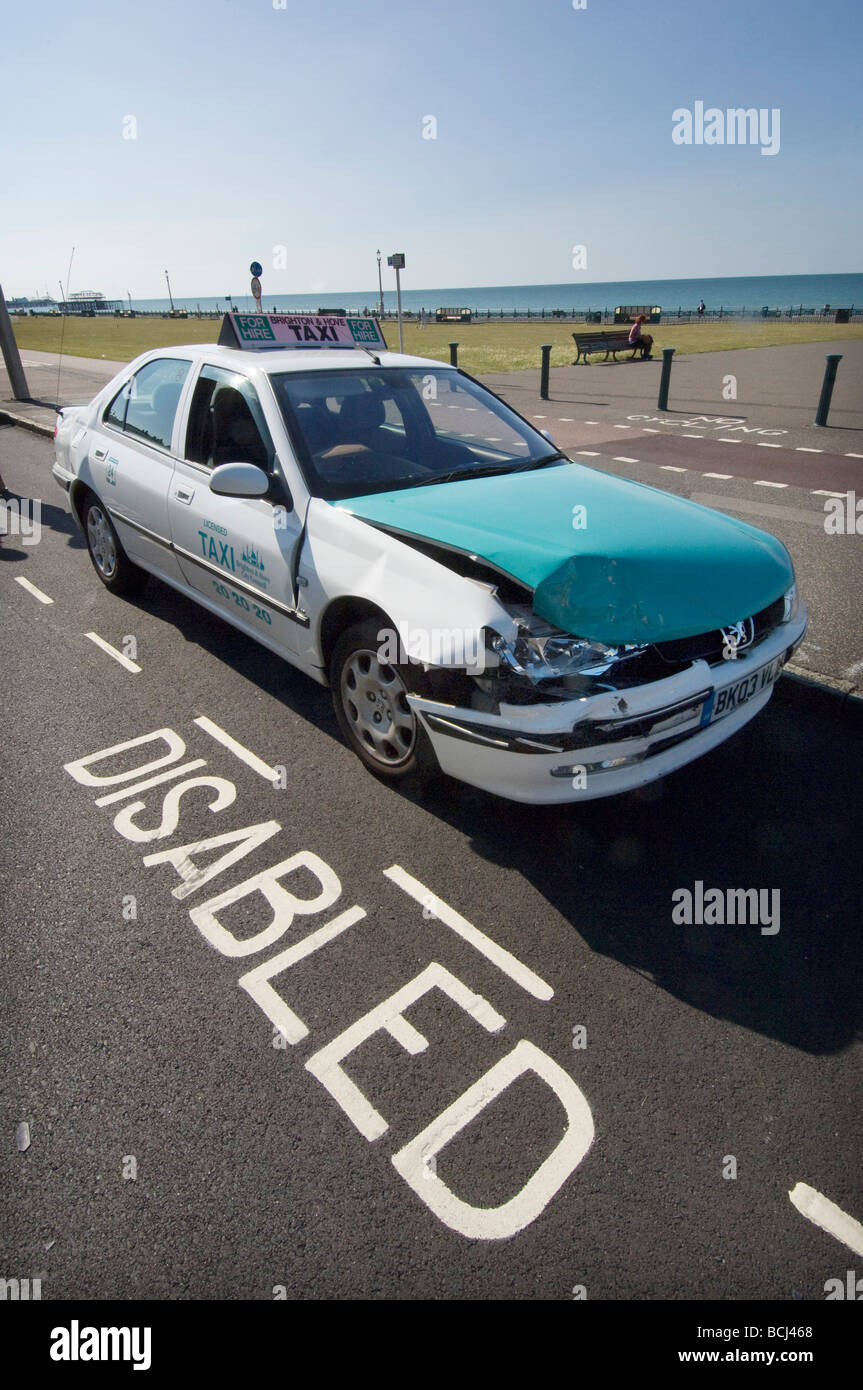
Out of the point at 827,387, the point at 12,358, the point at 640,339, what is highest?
the point at 640,339

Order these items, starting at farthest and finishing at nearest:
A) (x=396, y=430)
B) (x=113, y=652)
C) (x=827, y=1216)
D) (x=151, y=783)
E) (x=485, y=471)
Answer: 1. (x=113, y=652)
2. (x=396, y=430)
3. (x=485, y=471)
4. (x=151, y=783)
5. (x=827, y=1216)

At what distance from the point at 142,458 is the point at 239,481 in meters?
1.72

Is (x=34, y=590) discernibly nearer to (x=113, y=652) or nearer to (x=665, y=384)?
(x=113, y=652)

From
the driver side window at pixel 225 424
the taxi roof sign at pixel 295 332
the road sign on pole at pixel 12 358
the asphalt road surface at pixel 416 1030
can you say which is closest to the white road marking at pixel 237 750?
the asphalt road surface at pixel 416 1030

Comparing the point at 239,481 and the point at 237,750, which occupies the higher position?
the point at 239,481

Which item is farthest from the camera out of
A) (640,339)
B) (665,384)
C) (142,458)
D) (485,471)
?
(640,339)

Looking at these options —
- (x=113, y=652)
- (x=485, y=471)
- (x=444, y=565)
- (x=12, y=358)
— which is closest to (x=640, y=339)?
(x=12, y=358)

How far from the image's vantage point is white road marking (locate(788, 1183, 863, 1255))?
1844 millimetres

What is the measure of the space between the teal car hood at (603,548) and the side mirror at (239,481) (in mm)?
392

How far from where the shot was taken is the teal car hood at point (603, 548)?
2639 millimetres

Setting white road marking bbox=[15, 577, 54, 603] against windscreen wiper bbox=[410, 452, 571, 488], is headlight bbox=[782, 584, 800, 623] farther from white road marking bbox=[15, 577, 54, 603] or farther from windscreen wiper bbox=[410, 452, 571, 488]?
white road marking bbox=[15, 577, 54, 603]

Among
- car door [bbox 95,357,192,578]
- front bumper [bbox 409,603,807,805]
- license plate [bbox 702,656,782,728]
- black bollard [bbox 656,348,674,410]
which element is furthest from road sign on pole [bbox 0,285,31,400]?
license plate [bbox 702,656,782,728]

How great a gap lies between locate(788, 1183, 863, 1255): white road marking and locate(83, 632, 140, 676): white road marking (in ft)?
13.5

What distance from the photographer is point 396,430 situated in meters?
3.96
